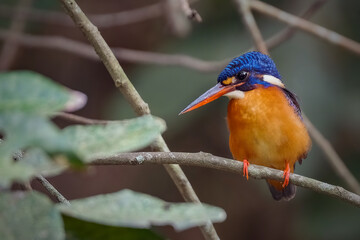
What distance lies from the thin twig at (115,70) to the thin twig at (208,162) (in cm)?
18

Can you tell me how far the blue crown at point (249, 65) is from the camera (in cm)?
255

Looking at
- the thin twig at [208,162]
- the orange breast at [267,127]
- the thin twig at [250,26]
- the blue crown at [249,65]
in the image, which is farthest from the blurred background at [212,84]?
the thin twig at [208,162]

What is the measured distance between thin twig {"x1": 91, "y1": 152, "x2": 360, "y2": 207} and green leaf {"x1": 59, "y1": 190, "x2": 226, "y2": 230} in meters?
0.80

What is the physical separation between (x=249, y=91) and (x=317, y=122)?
1059mm

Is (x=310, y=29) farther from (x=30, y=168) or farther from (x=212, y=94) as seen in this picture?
(x=30, y=168)

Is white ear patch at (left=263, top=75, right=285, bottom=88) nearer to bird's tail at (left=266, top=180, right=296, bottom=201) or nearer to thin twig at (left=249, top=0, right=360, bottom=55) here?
thin twig at (left=249, top=0, right=360, bottom=55)

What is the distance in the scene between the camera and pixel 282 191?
2.84 metres

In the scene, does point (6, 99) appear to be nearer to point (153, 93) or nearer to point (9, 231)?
point (9, 231)

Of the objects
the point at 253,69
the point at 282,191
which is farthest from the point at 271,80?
the point at 282,191

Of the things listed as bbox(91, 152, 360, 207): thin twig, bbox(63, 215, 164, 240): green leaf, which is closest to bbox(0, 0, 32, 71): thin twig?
bbox(91, 152, 360, 207): thin twig

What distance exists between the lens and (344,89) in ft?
11.9

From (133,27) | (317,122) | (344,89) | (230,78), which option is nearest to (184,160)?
(230,78)

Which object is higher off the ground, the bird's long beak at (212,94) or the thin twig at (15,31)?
the thin twig at (15,31)

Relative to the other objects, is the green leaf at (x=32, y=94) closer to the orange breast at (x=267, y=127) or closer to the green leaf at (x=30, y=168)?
the green leaf at (x=30, y=168)
